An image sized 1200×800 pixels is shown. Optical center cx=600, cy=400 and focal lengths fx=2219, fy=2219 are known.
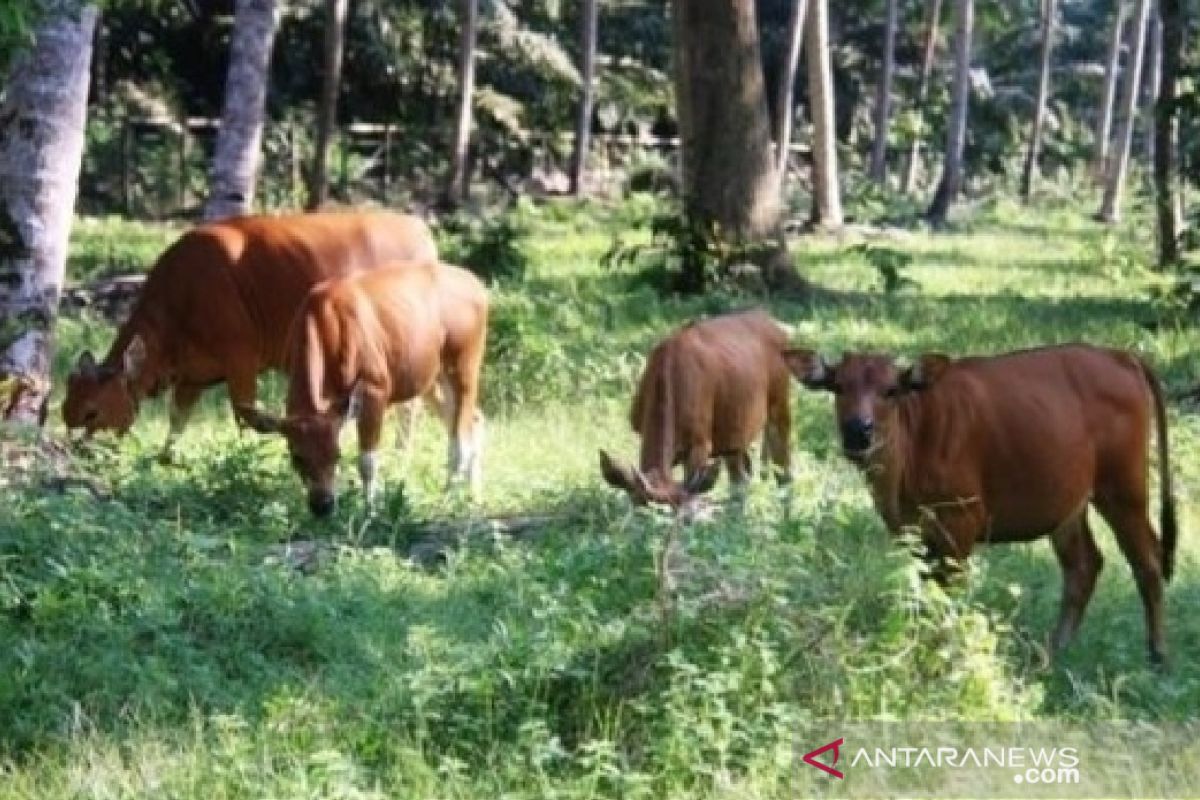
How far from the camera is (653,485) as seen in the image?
32.8 ft

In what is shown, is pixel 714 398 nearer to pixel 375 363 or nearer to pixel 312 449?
pixel 375 363

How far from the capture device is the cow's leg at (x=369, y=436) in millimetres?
11719

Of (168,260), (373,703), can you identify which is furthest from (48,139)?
(373,703)

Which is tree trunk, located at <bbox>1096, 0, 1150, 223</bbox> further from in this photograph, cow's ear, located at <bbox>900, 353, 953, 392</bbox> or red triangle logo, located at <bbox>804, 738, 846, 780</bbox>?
red triangle logo, located at <bbox>804, 738, 846, 780</bbox>

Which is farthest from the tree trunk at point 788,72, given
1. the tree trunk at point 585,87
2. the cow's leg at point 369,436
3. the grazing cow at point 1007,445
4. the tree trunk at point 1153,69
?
the grazing cow at point 1007,445

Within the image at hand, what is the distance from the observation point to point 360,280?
12.5m

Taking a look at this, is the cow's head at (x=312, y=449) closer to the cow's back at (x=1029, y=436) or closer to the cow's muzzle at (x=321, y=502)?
the cow's muzzle at (x=321, y=502)

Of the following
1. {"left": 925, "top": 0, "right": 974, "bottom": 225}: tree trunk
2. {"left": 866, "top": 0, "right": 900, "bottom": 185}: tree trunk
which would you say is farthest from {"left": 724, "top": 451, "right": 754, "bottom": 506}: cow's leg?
{"left": 866, "top": 0, "right": 900, "bottom": 185}: tree trunk

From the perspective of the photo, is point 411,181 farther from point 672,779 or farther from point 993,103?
point 672,779

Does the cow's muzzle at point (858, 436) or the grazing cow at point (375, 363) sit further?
the grazing cow at point (375, 363)

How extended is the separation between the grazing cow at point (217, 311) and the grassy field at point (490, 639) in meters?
0.56

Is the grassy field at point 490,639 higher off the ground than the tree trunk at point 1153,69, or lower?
lower

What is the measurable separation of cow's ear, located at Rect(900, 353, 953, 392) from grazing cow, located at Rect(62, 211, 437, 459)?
203 inches

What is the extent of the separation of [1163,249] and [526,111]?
63.5 feet
